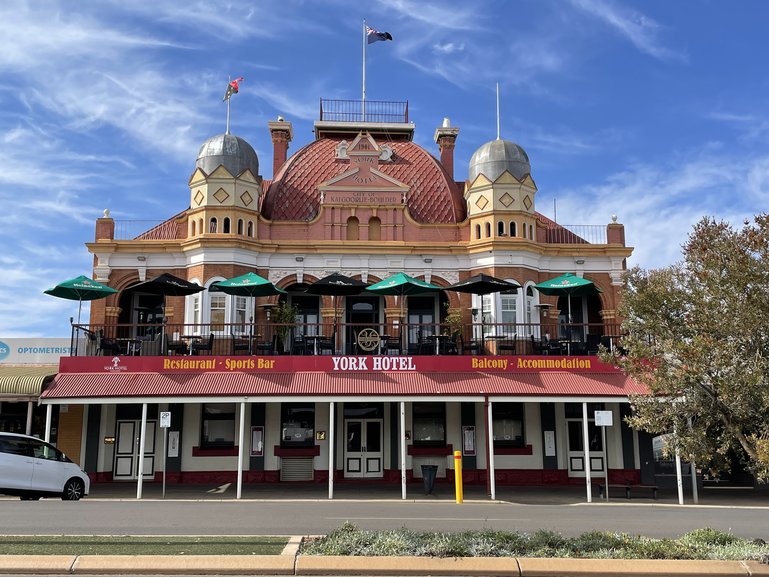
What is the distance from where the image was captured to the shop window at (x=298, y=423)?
24219mm

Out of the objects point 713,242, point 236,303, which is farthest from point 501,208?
point 713,242

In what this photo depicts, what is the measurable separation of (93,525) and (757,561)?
9870 millimetres

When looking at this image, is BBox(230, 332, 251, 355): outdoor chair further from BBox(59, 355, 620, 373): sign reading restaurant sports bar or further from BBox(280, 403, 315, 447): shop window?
BBox(280, 403, 315, 447): shop window

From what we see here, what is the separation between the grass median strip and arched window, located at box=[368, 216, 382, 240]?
17323 millimetres

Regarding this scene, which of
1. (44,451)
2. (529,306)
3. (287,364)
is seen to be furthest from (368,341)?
(44,451)

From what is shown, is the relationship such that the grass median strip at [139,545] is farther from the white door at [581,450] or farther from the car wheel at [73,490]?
the white door at [581,450]

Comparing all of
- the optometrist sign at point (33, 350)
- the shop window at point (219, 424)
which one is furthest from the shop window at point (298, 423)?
the optometrist sign at point (33, 350)

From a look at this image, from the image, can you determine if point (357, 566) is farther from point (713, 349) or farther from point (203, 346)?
point (203, 346)

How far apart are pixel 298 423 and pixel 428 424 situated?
418 cm

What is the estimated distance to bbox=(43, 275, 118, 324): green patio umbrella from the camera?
22.1 meters

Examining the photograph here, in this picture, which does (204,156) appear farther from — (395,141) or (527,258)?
(527,258)

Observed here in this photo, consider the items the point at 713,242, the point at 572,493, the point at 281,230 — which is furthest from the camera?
the point at 281,230

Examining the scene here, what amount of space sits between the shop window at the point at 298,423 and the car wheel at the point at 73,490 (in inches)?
279

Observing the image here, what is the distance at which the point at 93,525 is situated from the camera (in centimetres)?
1241
